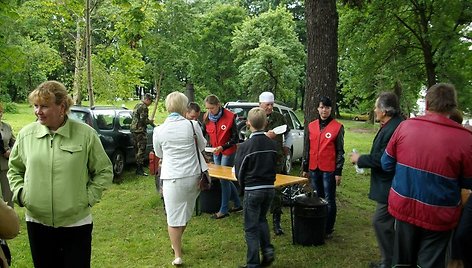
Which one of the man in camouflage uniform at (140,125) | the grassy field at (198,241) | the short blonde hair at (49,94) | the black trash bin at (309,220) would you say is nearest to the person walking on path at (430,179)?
the grassy field at (198,241)

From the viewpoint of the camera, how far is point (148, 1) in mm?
10211

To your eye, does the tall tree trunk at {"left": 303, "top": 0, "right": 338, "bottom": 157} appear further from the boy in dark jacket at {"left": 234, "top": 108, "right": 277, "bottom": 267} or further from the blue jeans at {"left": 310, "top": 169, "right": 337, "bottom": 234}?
the boy in dark jacket at {"left": 234, "top": 108, "right": 277, "bottom": 267}

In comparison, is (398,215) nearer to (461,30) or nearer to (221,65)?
(461,30)

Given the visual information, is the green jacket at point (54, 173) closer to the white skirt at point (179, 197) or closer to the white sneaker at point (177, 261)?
the white skirt at point (179, 197)

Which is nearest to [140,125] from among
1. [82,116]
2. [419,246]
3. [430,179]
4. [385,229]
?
[82,116]

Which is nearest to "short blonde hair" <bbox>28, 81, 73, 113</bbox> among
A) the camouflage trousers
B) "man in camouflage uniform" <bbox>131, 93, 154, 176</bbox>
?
"man in camouflage uniform" <bbox>131, 93, 154, 176</bbox>

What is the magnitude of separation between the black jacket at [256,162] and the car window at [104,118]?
613 cm

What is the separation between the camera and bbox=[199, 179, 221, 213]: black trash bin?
7.34 m

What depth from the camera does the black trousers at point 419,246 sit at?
335 cm

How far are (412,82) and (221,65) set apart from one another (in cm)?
1456

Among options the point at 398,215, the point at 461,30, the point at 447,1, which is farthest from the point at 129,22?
the point at 461,30

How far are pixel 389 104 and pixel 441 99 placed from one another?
1.11 metres

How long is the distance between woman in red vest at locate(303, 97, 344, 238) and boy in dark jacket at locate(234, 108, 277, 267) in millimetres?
1346

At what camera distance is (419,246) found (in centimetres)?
347
